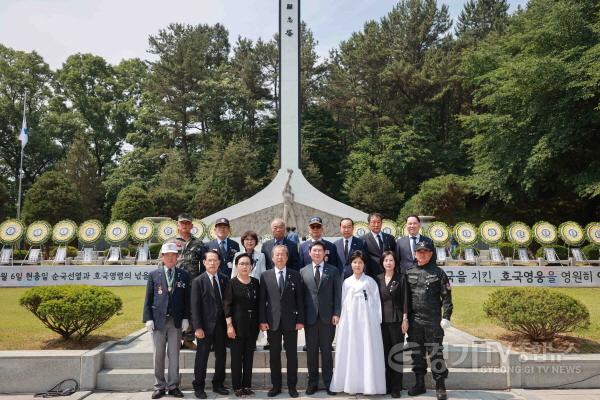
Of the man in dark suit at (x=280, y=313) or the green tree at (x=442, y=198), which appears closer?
the man in dark suit at (x=280, y=313)

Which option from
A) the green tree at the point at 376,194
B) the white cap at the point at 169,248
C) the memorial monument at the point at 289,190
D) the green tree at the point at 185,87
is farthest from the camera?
the green tree at the point at 185,87

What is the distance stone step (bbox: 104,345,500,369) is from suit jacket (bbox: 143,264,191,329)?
736 millimetres

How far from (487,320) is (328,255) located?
316cm

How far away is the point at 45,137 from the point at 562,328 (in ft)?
113

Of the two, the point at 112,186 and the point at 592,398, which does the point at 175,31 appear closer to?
the point at 112,186

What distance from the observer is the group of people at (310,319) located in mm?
4570

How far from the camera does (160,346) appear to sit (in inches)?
183

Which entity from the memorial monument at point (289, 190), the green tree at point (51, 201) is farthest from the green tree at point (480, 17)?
the green tree at point (51, 201)

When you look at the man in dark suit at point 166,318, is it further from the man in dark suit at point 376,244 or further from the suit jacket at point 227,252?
the man in dark suit at point 376,244

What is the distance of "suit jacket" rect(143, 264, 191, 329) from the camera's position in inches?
183

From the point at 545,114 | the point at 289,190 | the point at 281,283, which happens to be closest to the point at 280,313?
the point at 281,283

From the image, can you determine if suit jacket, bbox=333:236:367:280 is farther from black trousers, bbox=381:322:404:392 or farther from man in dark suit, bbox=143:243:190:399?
man in dark suit, bbox=143:243:190:399

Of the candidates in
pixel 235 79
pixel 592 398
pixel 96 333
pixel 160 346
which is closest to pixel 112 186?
pixel 235 79

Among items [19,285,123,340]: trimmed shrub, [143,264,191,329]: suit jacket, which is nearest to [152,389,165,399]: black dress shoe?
[143,264,191,329]: suit jacket
